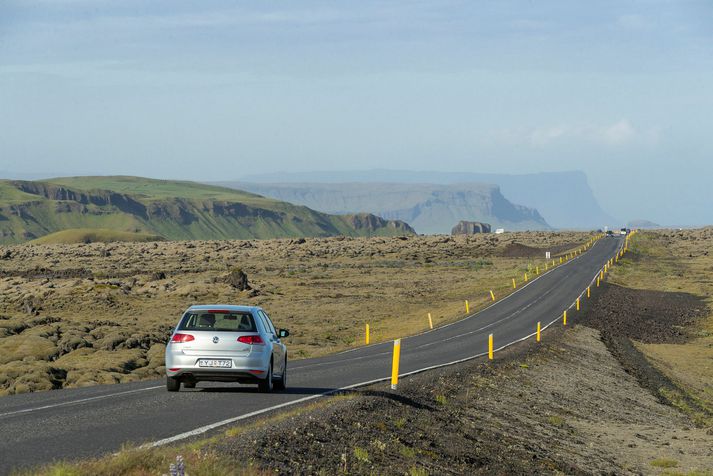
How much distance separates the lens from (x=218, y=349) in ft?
61.2

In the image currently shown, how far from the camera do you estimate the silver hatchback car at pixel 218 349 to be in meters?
18.6

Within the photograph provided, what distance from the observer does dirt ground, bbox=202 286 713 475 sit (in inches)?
558

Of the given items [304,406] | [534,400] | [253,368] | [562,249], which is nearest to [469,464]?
[304,406]

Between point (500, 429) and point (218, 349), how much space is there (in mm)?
6786

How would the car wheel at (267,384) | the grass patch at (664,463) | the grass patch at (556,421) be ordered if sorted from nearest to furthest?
the car wheel at (267,384) → the grass patch at (664,463) → the grass patch at (556,421)

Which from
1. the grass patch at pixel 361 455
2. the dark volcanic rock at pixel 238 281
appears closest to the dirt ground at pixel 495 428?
the grass patch at pixel 361 455

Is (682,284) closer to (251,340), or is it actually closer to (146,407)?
(251,340)

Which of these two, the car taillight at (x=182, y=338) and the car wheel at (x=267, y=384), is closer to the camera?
the car taillight at (x=182, y=338)

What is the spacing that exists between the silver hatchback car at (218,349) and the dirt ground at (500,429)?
180 cm

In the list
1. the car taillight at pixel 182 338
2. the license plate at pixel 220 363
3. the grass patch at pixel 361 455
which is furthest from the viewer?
the car taillight at pixel 182 338

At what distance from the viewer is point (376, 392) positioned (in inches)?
867

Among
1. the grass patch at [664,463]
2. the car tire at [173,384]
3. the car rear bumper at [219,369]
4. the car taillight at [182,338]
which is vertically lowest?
the grass patch at [664,463]

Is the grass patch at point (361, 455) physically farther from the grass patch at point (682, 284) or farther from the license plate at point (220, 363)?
the grass patch at point (682, 284)

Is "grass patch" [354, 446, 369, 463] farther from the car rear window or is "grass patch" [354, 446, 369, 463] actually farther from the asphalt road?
the car rear window
